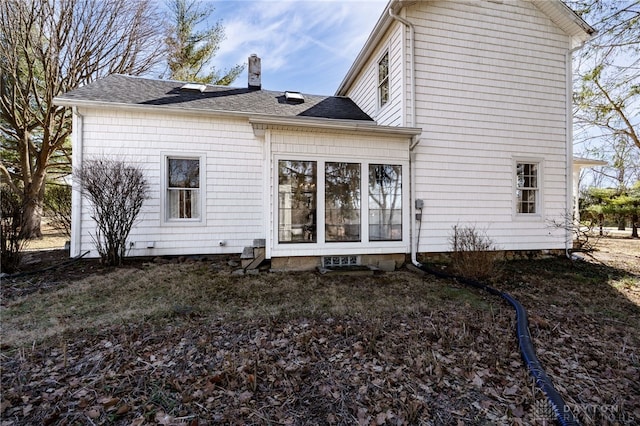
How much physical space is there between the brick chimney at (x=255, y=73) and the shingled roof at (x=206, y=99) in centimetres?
34

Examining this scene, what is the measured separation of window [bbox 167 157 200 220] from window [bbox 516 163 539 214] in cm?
770

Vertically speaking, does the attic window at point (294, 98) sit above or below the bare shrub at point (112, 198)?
above

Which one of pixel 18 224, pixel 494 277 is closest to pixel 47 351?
pixel 18 224

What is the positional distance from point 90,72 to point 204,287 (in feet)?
35.7

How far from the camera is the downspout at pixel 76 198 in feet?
19.2

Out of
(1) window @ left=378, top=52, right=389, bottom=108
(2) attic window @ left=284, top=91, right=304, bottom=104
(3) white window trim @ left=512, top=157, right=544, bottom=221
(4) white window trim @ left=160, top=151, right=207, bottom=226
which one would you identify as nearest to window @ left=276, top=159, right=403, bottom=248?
(1) window @ left=378, top=52, right=389, bottom=108

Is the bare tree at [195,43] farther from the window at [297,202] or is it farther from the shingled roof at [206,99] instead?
the window at [297,202]

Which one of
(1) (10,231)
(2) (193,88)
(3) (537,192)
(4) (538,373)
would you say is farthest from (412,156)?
(1) (10,231)

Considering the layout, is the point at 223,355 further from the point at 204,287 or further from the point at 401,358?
the point at 204,287

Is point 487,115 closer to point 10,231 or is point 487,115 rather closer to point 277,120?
point 277,120

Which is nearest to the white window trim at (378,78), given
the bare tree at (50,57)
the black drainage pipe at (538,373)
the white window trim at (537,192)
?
the white window trim at (537,192)

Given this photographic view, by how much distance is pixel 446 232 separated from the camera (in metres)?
6.19

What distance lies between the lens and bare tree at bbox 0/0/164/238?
8789 millimetres

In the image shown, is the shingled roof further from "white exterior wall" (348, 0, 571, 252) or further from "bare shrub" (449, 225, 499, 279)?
"bare shrub" (449, 225, 499, 279)
